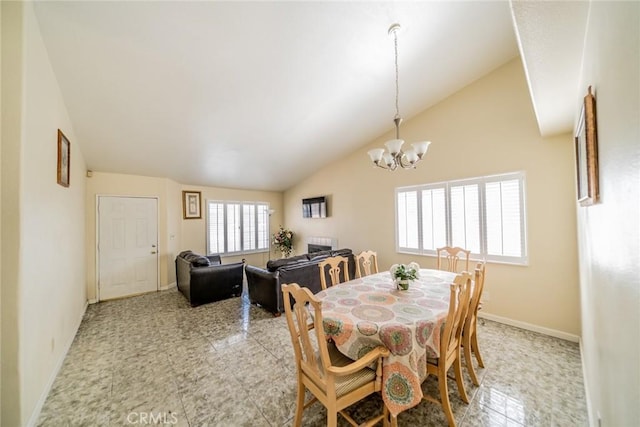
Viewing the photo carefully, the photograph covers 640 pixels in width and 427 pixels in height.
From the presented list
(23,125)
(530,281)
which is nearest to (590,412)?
(530,281)

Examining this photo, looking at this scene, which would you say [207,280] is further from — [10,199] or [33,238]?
[10,199]

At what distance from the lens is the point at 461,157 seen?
3.56m

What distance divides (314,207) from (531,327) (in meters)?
4.39

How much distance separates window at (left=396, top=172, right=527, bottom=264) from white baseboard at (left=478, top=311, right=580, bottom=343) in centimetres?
77

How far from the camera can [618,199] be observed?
2.77 feet

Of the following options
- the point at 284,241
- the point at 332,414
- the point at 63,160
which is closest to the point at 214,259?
the point at 284,241

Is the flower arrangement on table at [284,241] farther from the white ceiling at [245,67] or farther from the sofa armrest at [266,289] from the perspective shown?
the white ceiling at [245,67]

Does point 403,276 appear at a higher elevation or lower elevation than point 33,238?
lower

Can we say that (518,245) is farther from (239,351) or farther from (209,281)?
(209,281)

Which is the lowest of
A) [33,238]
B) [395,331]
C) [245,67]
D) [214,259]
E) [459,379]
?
[459,379]

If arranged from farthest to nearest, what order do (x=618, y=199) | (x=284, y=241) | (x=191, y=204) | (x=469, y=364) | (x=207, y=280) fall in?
(x=284, y=241) → (x=191, y=204) → (x=207, y=280) → (x=469, y=364) → (x=618, y=199)

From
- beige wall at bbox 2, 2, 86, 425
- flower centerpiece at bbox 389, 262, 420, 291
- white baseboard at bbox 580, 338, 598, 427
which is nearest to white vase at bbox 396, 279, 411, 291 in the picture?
flower centerpiece at bbox 389, 262, 420, 291

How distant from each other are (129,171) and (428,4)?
5.22 m

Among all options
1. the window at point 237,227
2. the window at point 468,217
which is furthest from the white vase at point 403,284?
the window at point 237,227
